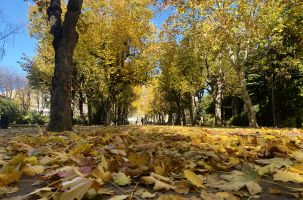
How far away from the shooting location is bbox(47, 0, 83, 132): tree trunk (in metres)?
8.43

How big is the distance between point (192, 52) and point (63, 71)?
2582 centimetres

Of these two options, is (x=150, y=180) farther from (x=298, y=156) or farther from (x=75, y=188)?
(x=298, y=156)

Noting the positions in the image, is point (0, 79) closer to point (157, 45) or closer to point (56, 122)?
point (157, 45)

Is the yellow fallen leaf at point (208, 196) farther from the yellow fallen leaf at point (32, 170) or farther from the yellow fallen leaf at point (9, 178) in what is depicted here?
the yellow fallen leaf at point (32, 170)

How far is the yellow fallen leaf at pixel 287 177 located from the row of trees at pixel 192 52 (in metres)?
11.7

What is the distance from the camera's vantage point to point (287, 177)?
204 centimetres

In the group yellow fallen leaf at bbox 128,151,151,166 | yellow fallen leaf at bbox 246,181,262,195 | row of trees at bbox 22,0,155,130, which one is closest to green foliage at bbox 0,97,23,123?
row of trees at bbox 22,0,155,130

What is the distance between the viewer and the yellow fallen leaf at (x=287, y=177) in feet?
6.55

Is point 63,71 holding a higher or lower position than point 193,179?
higher

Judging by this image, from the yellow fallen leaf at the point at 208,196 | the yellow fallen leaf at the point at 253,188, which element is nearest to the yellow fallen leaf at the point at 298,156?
the yellow fallen leaf at the point at 253,188

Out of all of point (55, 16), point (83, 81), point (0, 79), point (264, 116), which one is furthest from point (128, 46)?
point (0, 79)

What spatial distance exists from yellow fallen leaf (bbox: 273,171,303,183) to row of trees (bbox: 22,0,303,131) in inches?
460

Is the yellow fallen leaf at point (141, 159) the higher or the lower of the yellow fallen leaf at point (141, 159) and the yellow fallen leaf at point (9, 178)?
the higher

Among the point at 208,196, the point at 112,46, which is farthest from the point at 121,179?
the point at 112,46
